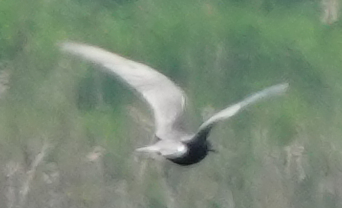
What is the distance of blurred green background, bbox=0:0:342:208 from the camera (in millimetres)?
1805

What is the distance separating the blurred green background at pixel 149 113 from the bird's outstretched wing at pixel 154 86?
12.5 inches

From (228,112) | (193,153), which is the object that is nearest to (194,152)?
(193,153)

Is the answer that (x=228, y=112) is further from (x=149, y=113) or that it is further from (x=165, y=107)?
(x=149, y=113)

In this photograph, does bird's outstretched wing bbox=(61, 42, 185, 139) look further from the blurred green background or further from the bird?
the blurred green background

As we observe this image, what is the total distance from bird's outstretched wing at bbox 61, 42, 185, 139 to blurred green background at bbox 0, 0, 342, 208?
32 centimetres

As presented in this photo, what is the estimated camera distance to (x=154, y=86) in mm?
1455

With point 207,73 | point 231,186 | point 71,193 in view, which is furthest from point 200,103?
point 71,193

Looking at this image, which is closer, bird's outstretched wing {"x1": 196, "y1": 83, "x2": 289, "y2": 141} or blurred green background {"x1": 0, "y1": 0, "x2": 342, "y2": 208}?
bird's outstretched wing {"x1": 196, "y1": 83, "x2": 289, "y2": 141}

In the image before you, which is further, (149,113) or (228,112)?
(149,113)

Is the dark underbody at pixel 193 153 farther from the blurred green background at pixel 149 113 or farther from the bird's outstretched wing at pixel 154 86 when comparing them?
the blurred green background at pixel 149 113

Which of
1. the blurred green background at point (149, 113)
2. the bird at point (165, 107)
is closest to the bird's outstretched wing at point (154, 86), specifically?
the bird at point (165, 107)

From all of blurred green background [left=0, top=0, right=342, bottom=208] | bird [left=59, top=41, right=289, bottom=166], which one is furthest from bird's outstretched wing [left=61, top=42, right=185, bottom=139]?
blurred green background [left=0, top=0, right=342, bottom=208]

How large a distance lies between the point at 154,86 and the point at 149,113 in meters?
0.36

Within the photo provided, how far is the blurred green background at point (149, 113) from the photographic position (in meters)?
1.80
